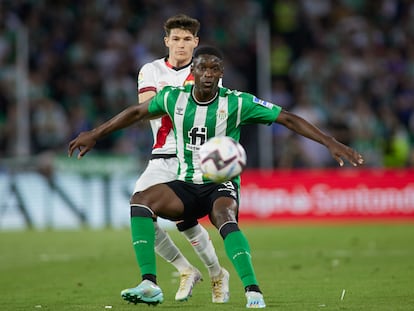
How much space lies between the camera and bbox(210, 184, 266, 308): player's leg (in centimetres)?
815

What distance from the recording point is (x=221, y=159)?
8109mm

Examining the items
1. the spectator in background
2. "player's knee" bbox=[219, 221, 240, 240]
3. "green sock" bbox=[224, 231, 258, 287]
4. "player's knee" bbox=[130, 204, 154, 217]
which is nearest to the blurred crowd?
the spectator in background

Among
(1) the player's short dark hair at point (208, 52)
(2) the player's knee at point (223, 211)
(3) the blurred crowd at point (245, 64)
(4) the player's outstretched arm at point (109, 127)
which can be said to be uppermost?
(3) the blurred crowd at point (245, 64)

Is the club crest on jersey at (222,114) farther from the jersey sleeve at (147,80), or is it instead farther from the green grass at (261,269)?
the green grass at (261,269)

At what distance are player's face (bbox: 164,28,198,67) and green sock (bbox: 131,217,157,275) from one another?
178 cm

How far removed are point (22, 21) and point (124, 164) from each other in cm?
451

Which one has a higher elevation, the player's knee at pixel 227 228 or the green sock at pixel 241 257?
the player's knee at pixel 227 228

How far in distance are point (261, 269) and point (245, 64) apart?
11369 mm

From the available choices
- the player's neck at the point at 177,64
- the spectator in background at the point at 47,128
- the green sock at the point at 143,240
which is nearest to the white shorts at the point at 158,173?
the green sock at the point at 143,240

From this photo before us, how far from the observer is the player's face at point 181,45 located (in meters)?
9.59

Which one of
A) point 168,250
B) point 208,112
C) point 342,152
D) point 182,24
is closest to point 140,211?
point 208,112

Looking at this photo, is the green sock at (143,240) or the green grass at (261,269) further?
the green grass at (261,269)

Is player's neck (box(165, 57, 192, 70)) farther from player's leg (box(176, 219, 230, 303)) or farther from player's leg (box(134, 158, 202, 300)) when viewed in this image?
player's leg (box(176, 219, 230, 303))

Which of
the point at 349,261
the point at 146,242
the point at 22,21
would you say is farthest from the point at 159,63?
the point at 22,21
